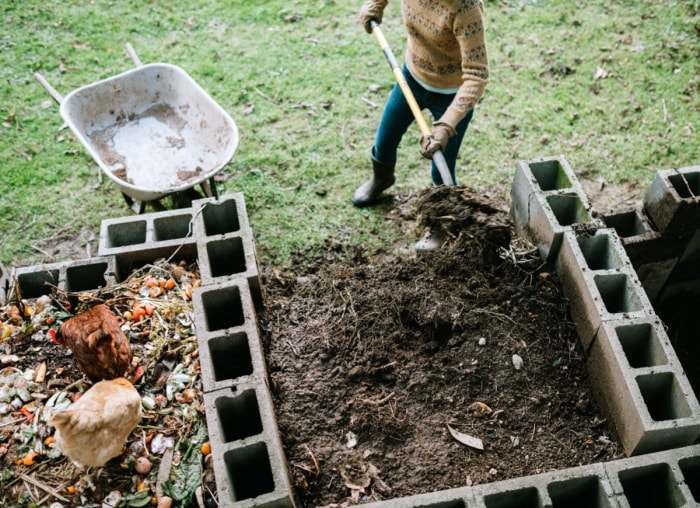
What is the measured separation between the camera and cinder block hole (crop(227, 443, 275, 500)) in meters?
2.76

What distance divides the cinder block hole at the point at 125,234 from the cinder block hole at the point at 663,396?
3.17m

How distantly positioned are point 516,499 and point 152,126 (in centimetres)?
423

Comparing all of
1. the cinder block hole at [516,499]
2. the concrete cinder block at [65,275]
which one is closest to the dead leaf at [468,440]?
the cinder block hole at [516,499]

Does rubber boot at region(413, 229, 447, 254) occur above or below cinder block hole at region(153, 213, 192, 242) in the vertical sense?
below

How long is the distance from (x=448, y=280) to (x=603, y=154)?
2.89 m

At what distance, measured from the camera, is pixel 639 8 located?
7.38 meters

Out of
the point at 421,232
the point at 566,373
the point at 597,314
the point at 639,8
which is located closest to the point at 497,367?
the point at 566,373

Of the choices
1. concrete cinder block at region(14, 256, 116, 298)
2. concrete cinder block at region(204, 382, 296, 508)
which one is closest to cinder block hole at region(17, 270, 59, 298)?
concrete cinder block at region(14, 256, 116, 298)

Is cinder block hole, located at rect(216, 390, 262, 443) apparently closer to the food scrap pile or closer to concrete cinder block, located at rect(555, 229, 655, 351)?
the food scrap pile

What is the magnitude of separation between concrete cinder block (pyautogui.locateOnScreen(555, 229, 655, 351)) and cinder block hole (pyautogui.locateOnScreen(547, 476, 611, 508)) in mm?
849

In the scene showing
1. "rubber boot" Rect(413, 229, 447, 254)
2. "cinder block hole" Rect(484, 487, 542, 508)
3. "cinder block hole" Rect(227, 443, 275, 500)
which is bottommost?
"cinder block hole" Rect(484, 487, 542, 508)

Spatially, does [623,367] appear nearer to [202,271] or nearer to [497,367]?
[497,367]

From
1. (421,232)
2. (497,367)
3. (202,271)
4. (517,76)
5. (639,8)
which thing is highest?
(639,8)

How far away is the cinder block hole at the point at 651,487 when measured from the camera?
106 inches
